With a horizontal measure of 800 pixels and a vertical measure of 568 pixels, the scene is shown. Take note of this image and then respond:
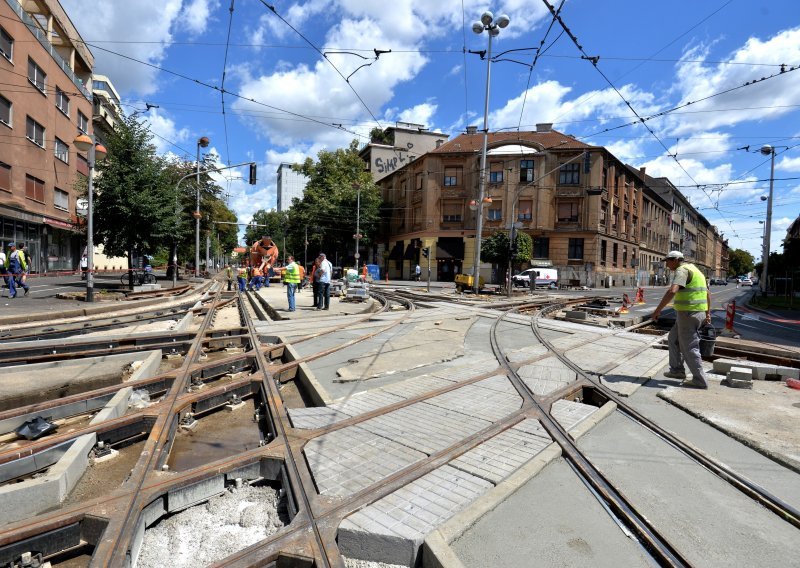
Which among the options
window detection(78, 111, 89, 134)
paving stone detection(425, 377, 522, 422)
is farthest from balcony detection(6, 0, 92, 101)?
paving stone detection(425, 377, 522, 422)

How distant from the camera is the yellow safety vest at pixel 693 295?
19.2 ft

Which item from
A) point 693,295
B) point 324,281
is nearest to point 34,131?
point 324,281

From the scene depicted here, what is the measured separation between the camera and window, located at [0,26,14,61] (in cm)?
2270

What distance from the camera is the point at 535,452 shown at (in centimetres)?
359

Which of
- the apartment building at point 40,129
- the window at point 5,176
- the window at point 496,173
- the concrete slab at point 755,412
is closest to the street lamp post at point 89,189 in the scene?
the apartment building at point 40,129

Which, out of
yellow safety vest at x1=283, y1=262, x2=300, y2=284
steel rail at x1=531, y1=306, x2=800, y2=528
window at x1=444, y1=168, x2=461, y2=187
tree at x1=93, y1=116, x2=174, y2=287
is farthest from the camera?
window at x1=444, y1=168, x2=461, y2=187

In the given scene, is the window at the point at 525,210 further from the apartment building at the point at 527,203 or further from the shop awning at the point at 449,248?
the shop awning at the point at 449,248

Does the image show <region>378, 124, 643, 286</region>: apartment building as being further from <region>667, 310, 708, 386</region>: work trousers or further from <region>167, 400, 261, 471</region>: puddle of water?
<region>167, 400, 261, 471</region>: puddle of water

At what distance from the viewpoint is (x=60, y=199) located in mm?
30781

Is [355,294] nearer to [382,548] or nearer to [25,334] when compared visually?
[25,334]

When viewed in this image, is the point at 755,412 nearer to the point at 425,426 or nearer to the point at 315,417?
the point at 425,426

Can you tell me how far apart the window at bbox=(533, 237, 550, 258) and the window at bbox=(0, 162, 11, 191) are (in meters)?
39.1

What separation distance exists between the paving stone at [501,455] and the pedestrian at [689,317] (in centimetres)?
300

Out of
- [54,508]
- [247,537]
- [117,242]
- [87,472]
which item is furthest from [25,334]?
[117,242]
